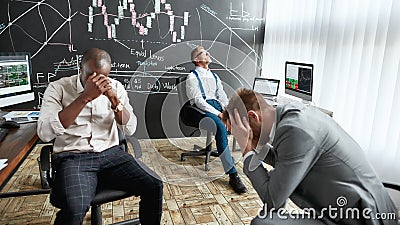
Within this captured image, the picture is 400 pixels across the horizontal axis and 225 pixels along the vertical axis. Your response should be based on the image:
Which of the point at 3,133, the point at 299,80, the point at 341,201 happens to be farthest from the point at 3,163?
the point at 299,80

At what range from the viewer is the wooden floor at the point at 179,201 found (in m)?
2.00

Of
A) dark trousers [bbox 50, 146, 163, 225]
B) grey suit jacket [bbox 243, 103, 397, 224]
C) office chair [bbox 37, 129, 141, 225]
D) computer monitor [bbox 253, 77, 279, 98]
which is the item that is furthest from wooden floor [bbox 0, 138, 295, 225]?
computer monitor [bbox 253, 77, 279, 98]

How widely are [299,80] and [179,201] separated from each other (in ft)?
4.78

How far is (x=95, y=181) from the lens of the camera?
1.48 m

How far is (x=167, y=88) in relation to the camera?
3564 millimetres

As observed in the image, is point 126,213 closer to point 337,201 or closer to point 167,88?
point 337,201

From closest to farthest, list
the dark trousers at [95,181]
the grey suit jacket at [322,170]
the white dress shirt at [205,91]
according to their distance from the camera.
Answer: the grey suit jacket at [322,170] → the dark trousers at [95,181] → the white dress shirt at [205,91]

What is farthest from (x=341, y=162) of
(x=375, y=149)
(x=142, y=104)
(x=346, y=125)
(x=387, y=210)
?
(x=142, y=104)

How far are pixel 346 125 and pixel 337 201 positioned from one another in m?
1.45

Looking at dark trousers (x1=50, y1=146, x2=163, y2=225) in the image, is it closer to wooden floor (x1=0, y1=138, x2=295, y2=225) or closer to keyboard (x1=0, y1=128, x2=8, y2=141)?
keyboard (x1=0, y1=128, x2=8, y2=141)

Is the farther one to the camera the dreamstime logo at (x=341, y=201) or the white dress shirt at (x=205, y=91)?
the white dress shirt at (x=205, y=91)

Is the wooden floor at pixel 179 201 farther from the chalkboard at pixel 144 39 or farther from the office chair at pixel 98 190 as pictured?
the chalkboard at pixel 144 39

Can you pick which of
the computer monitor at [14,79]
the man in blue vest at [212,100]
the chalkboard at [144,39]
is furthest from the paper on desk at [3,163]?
the chalkboard at [144,39]

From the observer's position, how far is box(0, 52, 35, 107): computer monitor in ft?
5.86
